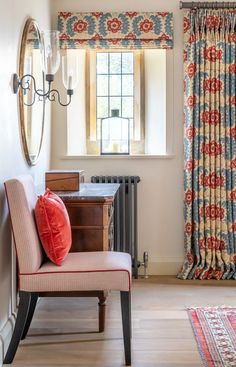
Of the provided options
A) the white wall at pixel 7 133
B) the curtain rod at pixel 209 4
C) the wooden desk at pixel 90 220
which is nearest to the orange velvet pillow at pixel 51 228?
the white wall at pixel 7 133

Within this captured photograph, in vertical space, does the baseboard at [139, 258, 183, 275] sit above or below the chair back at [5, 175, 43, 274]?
below

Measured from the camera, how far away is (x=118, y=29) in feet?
13.6

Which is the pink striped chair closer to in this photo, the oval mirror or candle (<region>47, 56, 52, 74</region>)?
the oval mirror

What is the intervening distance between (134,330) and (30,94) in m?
1.59

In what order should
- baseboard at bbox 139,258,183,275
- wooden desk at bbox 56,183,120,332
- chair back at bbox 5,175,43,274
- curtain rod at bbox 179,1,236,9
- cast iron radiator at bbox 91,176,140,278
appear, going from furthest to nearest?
baseboard at bbox 139,258,183,275 < cast iron radiator at bbox 91,176,140,278 < curtain rod at bbox 179,1,236,9 < wooden desk at bbox 56,183,120,332 < chair back at bbox 5,175,43,274

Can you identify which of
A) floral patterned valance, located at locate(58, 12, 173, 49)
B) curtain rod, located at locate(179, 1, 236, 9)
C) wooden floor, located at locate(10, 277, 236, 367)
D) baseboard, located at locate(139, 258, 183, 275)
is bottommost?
wooden floor, located at locate(10, 277, 236, 367)

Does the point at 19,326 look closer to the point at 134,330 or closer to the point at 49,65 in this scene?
the point at 134,330

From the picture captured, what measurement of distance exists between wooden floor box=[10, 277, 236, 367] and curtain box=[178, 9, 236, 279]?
26 cm

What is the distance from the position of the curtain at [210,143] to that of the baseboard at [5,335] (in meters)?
1.71

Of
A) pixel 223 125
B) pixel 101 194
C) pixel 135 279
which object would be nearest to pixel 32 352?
pixel 101 194

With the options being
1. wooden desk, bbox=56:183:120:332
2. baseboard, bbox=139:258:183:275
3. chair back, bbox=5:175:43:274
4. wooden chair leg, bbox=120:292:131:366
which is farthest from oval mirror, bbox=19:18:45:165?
baseboard, bbox=139:258:183:275

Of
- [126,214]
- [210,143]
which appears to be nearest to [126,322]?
[126,214]

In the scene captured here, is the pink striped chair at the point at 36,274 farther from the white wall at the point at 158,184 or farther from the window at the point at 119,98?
the window at the point at 119,98

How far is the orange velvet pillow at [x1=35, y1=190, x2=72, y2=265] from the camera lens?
2.61 metres
